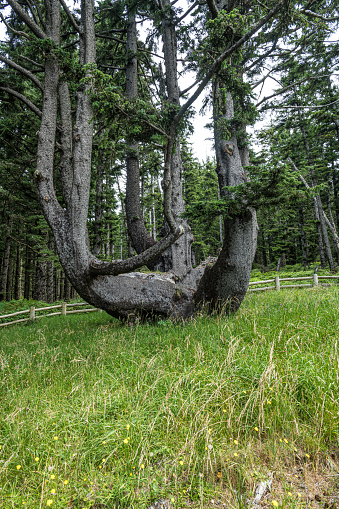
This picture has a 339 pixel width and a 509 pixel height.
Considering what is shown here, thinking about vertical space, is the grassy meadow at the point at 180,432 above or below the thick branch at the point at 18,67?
below

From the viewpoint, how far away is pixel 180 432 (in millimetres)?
1961

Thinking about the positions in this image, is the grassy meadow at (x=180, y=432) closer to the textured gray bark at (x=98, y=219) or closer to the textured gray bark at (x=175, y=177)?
the textured gray bark at (x=175, y=177)

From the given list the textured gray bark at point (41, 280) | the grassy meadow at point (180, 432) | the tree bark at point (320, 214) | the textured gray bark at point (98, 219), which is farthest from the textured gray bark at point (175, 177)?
the tree bark at point (320, 214)

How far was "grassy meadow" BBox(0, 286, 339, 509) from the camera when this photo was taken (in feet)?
5.23

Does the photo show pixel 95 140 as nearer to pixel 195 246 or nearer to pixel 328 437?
pixel 328 437

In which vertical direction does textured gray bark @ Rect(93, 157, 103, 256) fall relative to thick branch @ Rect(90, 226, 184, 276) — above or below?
above

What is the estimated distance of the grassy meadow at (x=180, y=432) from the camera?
159 centimetres

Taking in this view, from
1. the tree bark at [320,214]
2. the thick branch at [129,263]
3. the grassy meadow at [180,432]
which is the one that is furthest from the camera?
the tree bark at [320,214]

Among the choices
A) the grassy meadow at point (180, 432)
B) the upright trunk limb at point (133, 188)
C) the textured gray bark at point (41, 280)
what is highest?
the upright trunk limb at point (133, 188)

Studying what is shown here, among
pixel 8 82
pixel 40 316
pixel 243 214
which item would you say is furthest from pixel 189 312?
pixel 8 82

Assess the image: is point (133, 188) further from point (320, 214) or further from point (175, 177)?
point (320, 214)

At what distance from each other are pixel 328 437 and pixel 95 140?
317 inches

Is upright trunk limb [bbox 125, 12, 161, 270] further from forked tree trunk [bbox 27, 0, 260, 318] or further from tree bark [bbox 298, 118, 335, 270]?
tree bark [bbox 298, 118, 335, 270]

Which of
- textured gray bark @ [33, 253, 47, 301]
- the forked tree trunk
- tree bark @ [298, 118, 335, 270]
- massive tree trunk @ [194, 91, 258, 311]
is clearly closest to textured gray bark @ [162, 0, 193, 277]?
the forked tree trunk
